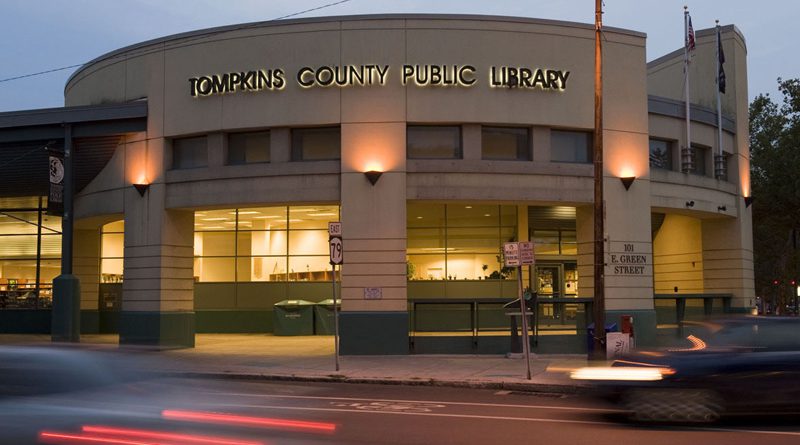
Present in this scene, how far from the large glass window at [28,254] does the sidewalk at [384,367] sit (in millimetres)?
10142

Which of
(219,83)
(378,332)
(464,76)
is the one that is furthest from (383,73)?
(378,332)

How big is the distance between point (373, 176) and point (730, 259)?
1328 centimetres

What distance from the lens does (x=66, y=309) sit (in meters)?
25.0

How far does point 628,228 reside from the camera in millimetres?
23578

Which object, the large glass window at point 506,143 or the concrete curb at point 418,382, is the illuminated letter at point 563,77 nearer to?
the large glass window at point 506,143

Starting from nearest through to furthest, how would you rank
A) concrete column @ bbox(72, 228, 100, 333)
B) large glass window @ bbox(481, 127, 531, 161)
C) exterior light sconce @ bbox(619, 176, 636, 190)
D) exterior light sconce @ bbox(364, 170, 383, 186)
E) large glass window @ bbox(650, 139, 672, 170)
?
1. exterior light sconce @ bbox(364, 170, 383, 186)
2. large glass window @ bbox(481, 127, 531, 161)
3. exterior light sconce @ bbox(619, 176, 636, 190)
4. large glass window @ bbox(650, 139, 672, 170)
5. concrete column @ bbox(72, 228, 100, 333)

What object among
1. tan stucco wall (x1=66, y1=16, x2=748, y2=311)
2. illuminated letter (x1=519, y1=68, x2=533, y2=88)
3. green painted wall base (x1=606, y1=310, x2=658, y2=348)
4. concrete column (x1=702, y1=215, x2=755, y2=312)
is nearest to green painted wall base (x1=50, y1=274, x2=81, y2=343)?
tan stucco wall (x1=66, y1=16, x2=748, y2=311)

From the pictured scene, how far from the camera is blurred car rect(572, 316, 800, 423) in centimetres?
1082

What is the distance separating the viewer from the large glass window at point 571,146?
2366 centimetres

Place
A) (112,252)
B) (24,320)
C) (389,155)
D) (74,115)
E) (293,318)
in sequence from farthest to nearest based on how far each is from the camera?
(112,252) → (24,320) → (293,318) → (74,115) → (389,155)

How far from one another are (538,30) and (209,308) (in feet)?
50.9

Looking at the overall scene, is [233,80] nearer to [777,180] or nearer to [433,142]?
[433,142]

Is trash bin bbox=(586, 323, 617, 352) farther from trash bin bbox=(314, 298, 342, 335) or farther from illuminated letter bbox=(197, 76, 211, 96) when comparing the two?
illuminated letter bbox=(197, 76, 211, 96)

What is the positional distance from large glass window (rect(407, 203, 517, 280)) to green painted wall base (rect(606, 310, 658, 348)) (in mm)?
6888
